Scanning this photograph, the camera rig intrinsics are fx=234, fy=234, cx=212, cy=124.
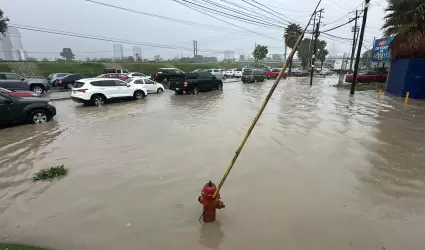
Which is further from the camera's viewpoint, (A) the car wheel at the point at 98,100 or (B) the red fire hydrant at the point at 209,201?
(A) the car wheel at the point at 98,100

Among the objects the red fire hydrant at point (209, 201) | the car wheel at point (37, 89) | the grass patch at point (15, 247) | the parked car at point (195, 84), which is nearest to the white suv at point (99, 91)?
the parked car at point (195, 84)

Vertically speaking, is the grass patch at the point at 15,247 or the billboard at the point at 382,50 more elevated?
the billboard at the point at 382,50

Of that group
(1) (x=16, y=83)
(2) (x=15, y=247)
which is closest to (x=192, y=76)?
(1) (x=16, y=83)

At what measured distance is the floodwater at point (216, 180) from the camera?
330 centimetres

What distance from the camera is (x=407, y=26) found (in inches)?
575

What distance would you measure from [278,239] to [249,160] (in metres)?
2.72

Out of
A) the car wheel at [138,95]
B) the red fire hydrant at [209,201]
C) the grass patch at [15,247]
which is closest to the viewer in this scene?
the grass patch at [15,247]

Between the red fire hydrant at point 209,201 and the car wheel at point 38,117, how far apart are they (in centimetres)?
884

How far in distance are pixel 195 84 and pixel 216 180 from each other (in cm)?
1484

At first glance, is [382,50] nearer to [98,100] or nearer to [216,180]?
[98,100]

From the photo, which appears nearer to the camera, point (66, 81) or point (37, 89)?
point (37, 89)

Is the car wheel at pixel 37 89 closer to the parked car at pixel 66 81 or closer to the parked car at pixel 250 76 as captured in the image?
the parked car at pixel 66 81

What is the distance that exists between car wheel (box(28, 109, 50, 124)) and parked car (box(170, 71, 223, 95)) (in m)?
10.1

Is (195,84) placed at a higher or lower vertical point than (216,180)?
higher
